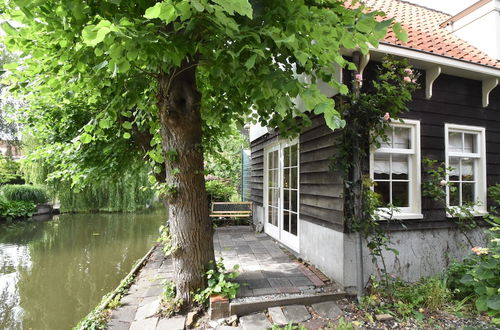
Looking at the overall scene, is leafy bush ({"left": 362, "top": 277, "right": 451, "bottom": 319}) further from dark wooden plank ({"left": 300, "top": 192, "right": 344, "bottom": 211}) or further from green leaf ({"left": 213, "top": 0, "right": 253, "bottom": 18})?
green leaf ({"left": 213, "top": 0, "right": 253, "bottom": 18})

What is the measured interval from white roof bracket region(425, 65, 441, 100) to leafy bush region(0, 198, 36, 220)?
49.4 ft

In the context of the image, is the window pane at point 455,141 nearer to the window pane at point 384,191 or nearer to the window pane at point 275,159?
the window pane at point 384,191

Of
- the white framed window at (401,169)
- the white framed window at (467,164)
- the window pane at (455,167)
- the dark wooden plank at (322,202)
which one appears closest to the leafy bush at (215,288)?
the dark wooden plank at (322,202)

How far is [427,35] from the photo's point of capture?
4.28 meters

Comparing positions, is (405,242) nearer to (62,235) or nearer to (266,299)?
(266,299)

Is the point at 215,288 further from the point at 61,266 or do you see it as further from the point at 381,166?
the point at 61,266

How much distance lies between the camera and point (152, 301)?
3.17 metres

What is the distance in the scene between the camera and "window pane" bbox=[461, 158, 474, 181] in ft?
13.4

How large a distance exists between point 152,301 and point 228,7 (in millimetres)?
3182

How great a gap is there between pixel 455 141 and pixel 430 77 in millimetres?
1088

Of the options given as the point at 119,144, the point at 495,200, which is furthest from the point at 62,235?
the point at 495,200

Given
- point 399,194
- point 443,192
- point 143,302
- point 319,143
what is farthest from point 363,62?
point 143,302

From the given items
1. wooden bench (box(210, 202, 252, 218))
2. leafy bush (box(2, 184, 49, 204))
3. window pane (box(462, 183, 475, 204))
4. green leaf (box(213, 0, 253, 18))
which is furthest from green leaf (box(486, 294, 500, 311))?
leafy bush (box(2, 184, 49, 204))

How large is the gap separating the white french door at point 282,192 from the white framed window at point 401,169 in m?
1.41
